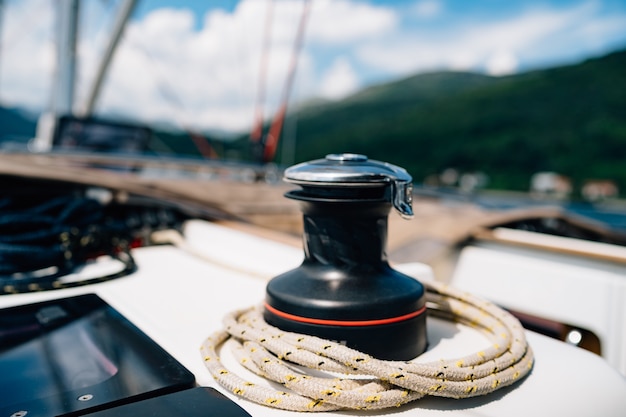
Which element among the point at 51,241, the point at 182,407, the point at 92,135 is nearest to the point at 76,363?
the point at 182,407

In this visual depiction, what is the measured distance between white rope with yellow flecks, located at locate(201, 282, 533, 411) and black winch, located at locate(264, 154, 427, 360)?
37 mm

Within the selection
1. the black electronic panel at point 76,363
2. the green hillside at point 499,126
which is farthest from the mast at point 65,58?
the green hillside at point 499,126

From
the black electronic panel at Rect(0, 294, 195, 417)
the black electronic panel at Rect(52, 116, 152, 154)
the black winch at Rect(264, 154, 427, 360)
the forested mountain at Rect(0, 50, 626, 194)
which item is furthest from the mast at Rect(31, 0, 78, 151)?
the forested mountain at Rect(0, 50, 626, 194)

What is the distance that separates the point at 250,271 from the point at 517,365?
681 mm

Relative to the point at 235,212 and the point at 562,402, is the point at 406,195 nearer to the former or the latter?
the point at 562,402

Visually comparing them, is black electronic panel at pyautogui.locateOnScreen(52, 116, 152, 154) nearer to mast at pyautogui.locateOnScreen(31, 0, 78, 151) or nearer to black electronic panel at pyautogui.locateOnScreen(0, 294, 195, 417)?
mast at pyautogui.locateOnScreen(31, 0, 78, 151)

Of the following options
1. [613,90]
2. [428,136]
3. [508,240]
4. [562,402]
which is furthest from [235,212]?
[613,90]

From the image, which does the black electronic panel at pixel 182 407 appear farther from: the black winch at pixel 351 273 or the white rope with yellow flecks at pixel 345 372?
the black winch at pixel 351 273

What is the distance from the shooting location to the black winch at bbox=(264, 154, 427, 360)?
0.66 m

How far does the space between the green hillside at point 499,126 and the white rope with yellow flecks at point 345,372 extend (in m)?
33.3

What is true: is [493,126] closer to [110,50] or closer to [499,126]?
[499,126]

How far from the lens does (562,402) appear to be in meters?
0.62

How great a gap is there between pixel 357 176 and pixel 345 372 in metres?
0.24

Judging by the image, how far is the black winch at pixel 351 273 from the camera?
66 cm
